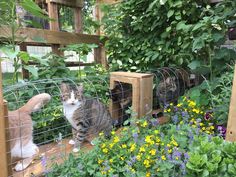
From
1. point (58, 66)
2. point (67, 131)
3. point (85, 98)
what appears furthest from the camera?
point (58, 66)

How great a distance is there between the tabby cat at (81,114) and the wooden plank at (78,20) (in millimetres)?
1539

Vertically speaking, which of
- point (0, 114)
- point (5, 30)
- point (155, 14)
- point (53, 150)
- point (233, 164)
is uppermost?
point (155, 14)

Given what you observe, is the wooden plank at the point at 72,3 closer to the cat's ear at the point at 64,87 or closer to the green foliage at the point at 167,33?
the green foliage at the point at 167,33

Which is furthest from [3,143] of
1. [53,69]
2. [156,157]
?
[53,69]

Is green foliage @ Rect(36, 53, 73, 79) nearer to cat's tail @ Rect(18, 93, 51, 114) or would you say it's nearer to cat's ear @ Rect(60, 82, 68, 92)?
cat's ear @ Rect(60, 82, 68, 92)

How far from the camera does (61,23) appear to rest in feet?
10.9

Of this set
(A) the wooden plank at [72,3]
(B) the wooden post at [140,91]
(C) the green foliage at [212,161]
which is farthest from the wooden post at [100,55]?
(C) the green foliage at [212,161]

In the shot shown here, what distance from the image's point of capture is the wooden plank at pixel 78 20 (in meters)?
3.35

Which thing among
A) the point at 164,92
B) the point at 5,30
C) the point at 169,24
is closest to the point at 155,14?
the point at 169,24

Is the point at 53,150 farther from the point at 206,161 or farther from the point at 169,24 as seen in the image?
the point at 169,24

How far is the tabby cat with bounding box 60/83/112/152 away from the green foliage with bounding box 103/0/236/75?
970mm

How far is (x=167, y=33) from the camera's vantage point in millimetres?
2701

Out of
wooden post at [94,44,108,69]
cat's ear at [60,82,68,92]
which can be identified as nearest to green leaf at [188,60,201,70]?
cat's ear at [60,82,68,92]

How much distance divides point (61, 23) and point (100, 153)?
2.23 metres
